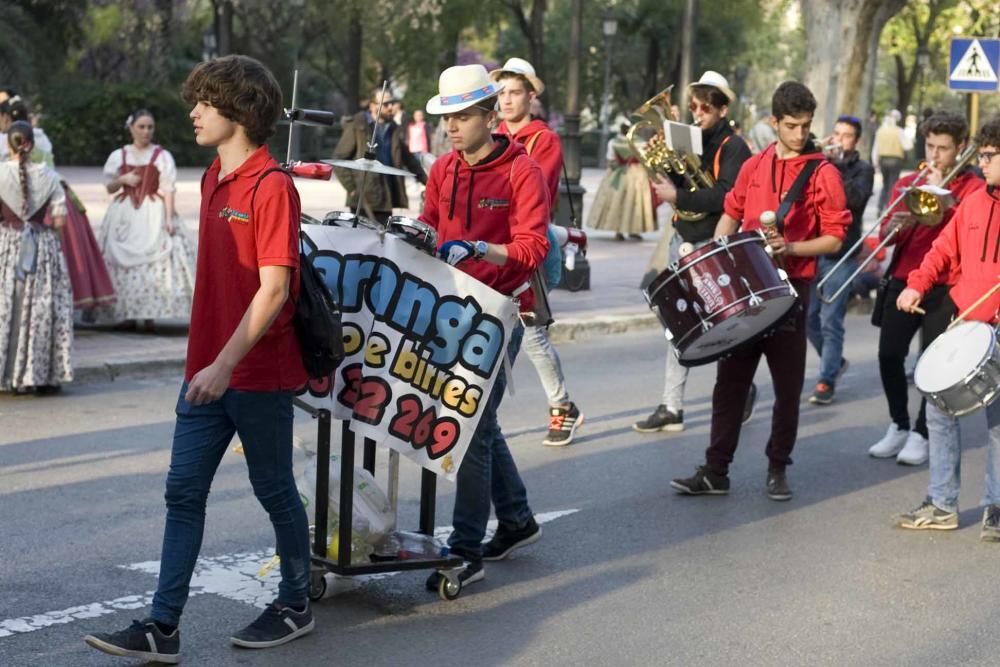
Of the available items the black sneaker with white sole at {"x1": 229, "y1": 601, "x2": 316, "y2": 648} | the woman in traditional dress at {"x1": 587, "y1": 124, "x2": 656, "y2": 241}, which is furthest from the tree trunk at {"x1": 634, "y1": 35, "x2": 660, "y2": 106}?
the black sneaker with white sole at {"x1": 229, "y1": 601, "x2": 316, "y2": 648}

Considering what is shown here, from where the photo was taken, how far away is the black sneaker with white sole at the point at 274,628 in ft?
16.2

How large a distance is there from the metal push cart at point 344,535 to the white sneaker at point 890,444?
3774 mm

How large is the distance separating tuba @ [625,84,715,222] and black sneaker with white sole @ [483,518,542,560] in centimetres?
260

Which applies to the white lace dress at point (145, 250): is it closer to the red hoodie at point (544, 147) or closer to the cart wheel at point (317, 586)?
the red hoodie at point (544, 147)

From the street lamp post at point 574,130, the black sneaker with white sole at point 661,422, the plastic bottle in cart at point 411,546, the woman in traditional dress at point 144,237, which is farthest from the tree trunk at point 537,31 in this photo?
the plastic bottle in cart at point 411,546

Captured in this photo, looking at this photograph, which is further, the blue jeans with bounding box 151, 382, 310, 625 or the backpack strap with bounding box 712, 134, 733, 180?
the backpack strap with bounding box 712, 134, 733, 180

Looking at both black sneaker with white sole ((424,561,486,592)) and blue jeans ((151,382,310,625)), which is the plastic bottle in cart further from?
blue jeans ((151,382,310,625))

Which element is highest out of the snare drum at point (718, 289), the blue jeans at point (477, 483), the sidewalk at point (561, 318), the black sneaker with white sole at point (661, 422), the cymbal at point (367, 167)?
the cymbal at point (367, 167)

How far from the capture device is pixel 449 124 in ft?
18.2

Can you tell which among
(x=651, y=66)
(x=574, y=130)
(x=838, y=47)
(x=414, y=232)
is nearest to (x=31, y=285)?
(x=414, y=232)

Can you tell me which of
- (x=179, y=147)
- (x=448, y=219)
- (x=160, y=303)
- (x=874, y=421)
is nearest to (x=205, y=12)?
(x=179, y=147)

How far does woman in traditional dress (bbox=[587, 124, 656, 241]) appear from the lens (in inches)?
832

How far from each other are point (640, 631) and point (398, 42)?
4326 centimetres

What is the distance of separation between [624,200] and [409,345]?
53.4 ft
